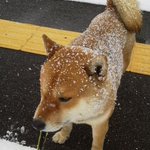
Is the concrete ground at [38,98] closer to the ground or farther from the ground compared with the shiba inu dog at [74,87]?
closer to the ground

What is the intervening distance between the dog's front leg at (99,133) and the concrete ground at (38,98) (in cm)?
20

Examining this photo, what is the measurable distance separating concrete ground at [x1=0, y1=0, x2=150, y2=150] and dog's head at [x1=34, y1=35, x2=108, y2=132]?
872mm

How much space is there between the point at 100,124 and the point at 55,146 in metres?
0.65

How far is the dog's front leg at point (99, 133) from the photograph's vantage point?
9.33ft

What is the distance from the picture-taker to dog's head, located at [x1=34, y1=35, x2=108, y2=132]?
240cm

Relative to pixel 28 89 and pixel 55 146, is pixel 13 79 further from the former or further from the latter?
pixel 55 146

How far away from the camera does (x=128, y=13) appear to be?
10.6 feet

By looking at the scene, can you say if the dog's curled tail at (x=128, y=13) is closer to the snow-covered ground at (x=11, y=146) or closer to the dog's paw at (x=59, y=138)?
the dog's paw at (x=59, y=138)

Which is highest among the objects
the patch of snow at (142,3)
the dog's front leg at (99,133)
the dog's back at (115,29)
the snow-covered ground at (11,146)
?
the dog's back at (115,29)

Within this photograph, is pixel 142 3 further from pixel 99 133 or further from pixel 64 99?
pixel 64 99

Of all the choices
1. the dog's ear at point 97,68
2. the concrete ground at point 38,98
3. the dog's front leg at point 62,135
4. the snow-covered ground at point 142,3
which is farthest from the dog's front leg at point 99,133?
the snow-covered ground at point 142,3

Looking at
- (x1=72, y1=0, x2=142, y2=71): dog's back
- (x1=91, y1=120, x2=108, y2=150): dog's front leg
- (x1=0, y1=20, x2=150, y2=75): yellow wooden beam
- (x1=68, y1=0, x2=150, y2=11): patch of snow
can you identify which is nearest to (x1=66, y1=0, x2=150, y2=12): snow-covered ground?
(x1=68, y1=0, x2=150, y2=11): patch of snow

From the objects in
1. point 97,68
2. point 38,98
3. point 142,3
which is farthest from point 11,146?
point 142,3

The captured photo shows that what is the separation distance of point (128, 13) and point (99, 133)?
1072 millimetres
